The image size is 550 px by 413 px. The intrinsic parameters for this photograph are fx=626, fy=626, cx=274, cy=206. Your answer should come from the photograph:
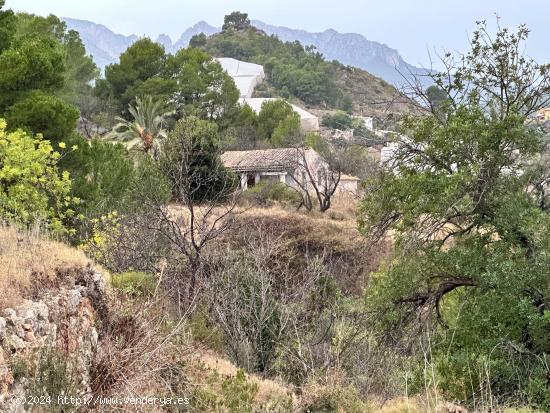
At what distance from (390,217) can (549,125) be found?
151 inches

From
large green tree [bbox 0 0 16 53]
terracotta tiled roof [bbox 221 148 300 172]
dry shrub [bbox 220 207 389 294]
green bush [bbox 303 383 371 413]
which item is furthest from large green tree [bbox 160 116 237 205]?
green bush [bbox 303 383 371 413]

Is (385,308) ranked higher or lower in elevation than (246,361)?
higher

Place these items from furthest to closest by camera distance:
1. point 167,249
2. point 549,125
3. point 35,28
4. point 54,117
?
1. point 35,28
2. point 167,249
3. point 54,117
4. point 549,125

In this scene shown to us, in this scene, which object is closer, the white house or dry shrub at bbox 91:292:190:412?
dry shrub at bbox 91:292:190:412

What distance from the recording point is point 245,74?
8912cm

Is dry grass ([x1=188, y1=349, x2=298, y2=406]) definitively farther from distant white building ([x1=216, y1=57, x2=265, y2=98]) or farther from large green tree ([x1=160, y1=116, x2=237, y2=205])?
distant white building ([x1=216, y1=57, x2=265, y2=98])

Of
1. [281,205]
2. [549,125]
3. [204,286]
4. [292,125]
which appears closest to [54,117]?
[204,286]

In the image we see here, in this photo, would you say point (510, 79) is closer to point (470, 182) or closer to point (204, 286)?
point (470, 182)

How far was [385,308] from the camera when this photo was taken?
12.0 m

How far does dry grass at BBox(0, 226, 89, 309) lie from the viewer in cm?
672

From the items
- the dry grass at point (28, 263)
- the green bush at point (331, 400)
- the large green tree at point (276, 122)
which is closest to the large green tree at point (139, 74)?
the large green tree at point (276, 122)

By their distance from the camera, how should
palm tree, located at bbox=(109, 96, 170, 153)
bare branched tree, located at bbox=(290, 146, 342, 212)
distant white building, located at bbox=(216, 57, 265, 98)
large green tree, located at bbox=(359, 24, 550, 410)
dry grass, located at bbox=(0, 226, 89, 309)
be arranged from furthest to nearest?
distant white building, located at bbox=(216, 57, 265, 98) < palm tree, located at bbox=(109, 96, 170, 153) < bare branched tree, located at bbox=(290, 146, 342, 212) < large green tree, located at bbox=(359, 24, 550, 410) < dry grass, located at bbox=(0, 226, 89, 309)

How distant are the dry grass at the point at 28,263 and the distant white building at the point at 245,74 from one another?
249ft

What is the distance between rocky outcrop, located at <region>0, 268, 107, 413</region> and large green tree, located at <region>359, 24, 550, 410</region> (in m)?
5.57
